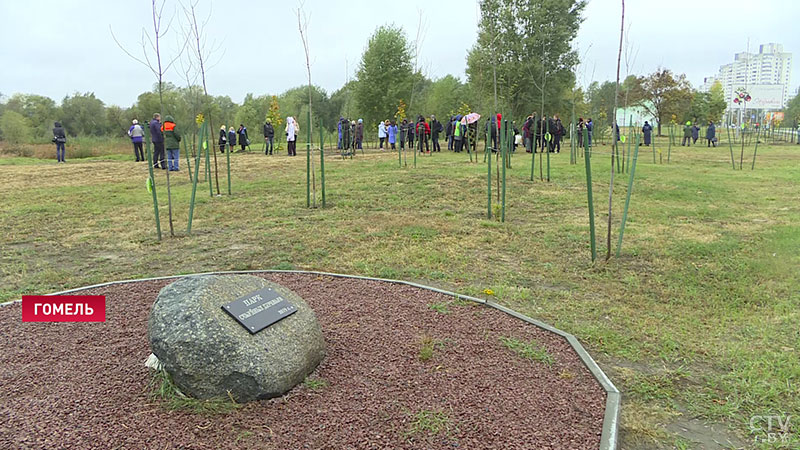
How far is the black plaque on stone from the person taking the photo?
2766 mm

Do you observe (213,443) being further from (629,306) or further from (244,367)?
(629,306)

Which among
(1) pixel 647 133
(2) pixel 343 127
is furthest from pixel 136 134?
(1) pixel 647 133

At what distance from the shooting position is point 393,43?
29359 millimetres

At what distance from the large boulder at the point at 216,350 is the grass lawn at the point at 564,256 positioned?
1.79 meters

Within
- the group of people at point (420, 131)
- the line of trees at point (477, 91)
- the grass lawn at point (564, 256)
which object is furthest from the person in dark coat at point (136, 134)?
the group of people at point (420, 131)

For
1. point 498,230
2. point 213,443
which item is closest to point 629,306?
point 498,230

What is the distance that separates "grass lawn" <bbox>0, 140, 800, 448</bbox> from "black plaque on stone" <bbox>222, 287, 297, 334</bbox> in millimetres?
1905

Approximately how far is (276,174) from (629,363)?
11.7 meters

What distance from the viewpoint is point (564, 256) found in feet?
19.2

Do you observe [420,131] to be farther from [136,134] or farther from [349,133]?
[136,134]

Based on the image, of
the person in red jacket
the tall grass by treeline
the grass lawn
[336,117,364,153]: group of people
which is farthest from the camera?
the tall grass by treeline

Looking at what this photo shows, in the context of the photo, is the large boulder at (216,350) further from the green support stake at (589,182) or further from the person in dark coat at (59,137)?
the person in dark coat at (59,137)
